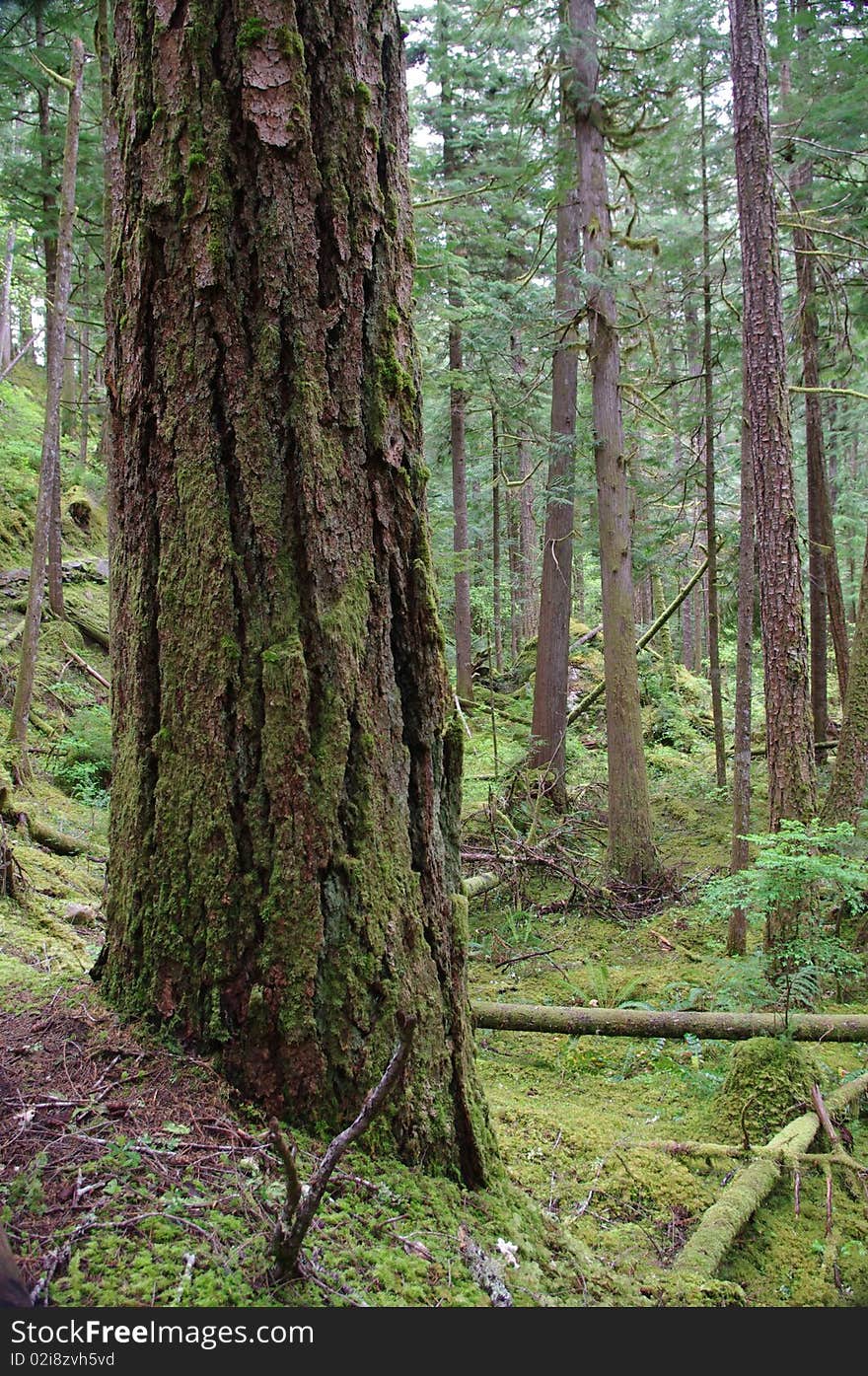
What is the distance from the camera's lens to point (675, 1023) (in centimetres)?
466

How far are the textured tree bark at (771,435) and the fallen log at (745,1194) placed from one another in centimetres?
348

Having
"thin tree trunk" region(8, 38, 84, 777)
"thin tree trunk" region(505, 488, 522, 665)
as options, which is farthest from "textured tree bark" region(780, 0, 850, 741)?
"thin tree trunk" region(8, 38, 84, 777)

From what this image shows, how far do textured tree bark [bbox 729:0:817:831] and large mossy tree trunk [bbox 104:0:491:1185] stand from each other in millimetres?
5817

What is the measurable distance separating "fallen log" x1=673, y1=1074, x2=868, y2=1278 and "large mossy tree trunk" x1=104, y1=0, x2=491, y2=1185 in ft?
3.14

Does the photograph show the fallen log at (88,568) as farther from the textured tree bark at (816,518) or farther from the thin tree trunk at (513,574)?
the textured tree bark at (816,518)

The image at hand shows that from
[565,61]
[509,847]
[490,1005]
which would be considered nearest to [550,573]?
[509,847]

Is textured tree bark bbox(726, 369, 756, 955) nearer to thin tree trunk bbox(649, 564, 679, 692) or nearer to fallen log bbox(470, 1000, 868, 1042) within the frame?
fallen log bbox(470, 1000, 868, 1042)

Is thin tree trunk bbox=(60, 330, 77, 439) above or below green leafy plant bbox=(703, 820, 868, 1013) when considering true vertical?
above

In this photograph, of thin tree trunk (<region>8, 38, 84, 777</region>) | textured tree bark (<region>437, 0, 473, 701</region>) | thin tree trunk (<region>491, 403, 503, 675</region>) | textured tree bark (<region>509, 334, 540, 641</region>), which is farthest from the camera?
textured tree bark (<region>509, 334, 540, 641</region>)

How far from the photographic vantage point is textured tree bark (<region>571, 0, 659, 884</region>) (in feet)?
33.1

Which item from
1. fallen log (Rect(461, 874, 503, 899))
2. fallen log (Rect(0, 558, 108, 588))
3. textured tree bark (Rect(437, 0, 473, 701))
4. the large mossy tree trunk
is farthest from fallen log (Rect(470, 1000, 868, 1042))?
→ fallen log (Rect(0, 558, 108, 588))

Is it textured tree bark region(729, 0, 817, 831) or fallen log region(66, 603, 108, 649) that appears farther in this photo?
fallen log region(66, 603, 108, 649)

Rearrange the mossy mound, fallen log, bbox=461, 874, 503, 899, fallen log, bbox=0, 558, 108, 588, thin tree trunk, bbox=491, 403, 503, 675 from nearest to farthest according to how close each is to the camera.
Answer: the mossy mound
fallen log, bbox=461, 874, 503, 899
fallen log, bbox=0, 558, 108, 588
thin tree trunk, bbox=491, 403, 503, 675

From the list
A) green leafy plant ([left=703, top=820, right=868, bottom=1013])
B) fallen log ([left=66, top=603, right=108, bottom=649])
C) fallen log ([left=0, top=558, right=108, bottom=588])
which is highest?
fallen log ([left=0, top=558, right=108, bottom=588])
